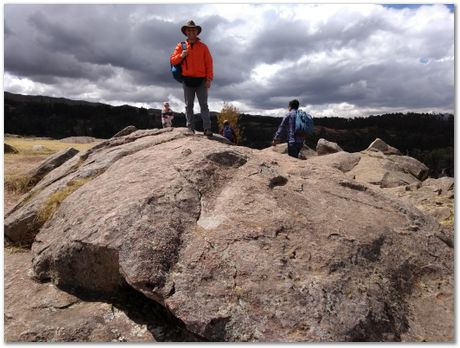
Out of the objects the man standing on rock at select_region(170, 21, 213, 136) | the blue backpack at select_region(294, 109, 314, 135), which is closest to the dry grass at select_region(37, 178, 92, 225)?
the man standing on rock at select_region(170, 21, 213, 136)

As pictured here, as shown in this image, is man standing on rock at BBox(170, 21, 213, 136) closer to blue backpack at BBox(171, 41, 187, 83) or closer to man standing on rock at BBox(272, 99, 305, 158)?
blue backpack at BBox(171, 41, 187, 83)

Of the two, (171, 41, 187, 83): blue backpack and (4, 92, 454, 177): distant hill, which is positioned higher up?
(4, 92, 454, 177): distant hill

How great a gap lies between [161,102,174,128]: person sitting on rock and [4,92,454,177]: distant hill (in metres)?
97.9

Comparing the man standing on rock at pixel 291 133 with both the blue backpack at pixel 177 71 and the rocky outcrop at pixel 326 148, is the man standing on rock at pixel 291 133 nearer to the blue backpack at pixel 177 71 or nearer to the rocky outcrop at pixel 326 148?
the blue backpack at pixel 177 71

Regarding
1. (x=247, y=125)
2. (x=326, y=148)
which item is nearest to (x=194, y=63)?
(x=326, y=148)

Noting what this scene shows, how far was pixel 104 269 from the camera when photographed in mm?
6316

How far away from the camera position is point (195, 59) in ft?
34.6

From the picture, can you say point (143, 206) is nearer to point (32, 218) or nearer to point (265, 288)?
point (265, 288)

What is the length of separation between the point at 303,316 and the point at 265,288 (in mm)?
628

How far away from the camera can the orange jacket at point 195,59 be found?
34.5 feet

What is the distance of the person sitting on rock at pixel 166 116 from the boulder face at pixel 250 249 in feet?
31.0

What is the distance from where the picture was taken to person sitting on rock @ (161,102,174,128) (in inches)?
716

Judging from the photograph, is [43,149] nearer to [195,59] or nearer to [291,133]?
[291,133]

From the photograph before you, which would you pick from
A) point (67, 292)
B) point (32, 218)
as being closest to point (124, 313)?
point (67, 292)
